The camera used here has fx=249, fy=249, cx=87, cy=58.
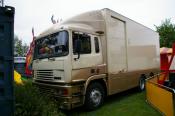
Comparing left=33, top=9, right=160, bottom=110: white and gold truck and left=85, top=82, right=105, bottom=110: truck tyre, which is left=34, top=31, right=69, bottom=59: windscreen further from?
left=85, top=82, right=105, bottom=110: truck tyre

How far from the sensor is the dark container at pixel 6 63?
4.03 m

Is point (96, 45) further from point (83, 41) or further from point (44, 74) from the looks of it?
point (44, 74)

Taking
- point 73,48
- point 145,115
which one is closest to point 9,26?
point 73,48

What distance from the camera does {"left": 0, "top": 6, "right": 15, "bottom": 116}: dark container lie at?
403 cm

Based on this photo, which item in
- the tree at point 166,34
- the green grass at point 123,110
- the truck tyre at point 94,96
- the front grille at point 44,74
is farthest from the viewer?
the tree at point 166,34

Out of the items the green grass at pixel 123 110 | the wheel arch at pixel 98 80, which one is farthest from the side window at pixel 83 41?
the green grass at pixel 123 110

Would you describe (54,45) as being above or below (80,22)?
below

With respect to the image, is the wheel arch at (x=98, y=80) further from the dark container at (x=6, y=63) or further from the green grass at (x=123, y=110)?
the dark container at (x=6, y=63)

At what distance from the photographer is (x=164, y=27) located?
43.8 m

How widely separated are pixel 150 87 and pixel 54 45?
361 centimetres

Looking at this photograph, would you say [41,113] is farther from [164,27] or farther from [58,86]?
[164,27]

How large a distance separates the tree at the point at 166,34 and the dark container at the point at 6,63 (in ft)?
128

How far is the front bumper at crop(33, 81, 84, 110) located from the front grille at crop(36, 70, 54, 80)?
0.84ft

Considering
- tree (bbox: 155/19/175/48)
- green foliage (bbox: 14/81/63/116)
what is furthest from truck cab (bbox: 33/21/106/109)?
tree (bbox: 155/19/175/48)
